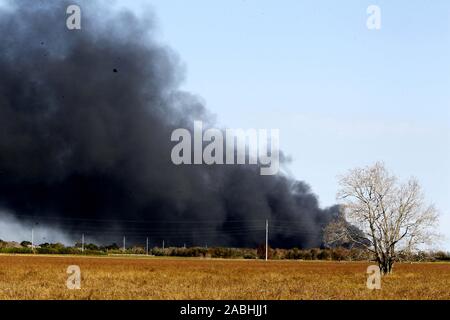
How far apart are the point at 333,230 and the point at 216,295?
32.9m

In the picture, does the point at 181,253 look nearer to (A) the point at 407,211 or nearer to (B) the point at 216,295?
(A) the point at 407,211

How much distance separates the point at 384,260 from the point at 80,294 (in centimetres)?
3595

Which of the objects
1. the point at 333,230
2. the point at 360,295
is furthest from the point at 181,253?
the point at 360,295

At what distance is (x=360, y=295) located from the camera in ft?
86.0
